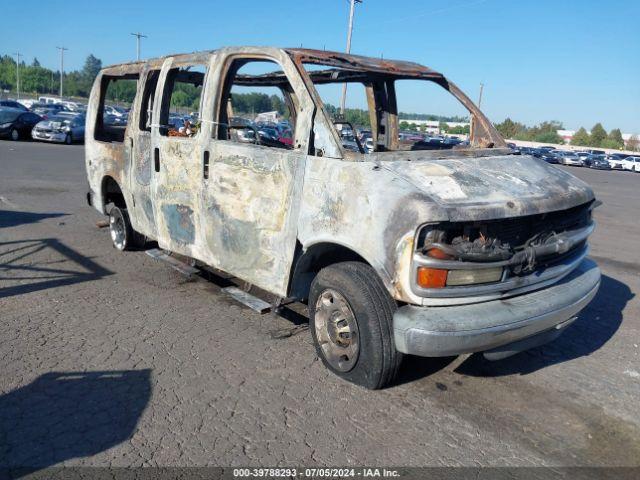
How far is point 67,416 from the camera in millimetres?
3268

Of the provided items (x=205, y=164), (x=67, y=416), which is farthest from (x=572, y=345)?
(x=67, y=416)

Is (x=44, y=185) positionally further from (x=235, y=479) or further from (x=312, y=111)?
(x=235, y=479)

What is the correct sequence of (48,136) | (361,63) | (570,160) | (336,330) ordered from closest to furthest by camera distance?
(336,330)
(361,63)
(48,136)
(570,160)

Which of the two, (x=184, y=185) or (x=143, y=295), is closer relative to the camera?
(x=184, y=185)

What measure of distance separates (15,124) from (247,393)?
82.6 ft

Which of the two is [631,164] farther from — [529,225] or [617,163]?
[529,225]

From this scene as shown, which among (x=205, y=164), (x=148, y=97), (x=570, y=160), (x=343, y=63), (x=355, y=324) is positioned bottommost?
(x=355, y=324)

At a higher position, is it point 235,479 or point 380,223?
point 380,223

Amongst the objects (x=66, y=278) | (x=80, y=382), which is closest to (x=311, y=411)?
(x=80, y=382)

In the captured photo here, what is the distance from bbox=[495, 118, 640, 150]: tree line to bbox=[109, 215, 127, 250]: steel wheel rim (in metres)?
86.4

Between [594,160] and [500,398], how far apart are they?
170ft

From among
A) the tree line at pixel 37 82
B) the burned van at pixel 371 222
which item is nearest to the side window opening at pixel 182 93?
the burned van at pixel 371 222

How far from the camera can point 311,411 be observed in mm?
3471

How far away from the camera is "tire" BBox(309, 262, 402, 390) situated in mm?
3493
